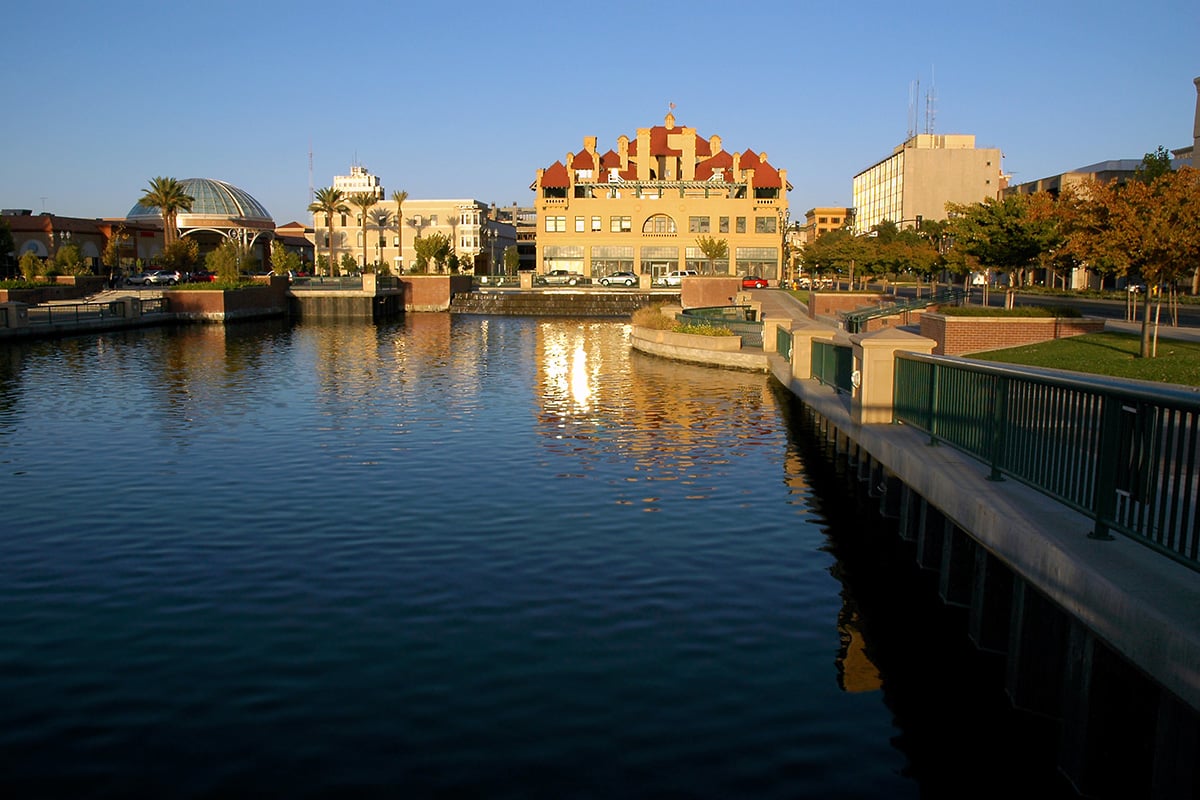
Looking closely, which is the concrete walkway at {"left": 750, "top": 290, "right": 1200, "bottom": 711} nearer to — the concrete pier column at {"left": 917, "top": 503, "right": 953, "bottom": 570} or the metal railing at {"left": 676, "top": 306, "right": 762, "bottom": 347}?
the concrete pier column at {"left": 917, "top": 503, "right": 953, "bottom": 570}

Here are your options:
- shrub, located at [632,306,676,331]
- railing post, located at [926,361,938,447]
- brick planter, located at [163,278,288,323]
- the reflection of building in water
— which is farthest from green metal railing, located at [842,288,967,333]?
brick planter, located at [163,278,288,323]

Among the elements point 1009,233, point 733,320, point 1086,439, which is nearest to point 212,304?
point 733,320

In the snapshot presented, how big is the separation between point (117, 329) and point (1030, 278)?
117848 millimetres

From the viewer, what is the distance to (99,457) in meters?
21.2

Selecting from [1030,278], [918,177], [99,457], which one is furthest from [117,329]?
[918,177]

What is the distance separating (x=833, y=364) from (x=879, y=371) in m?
7.53

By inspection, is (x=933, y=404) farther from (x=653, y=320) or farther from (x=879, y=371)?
(x=653, y=320)

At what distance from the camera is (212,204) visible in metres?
164

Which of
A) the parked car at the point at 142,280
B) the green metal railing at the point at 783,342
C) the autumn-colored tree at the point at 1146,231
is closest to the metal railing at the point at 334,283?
the parked car at the point at 142,280

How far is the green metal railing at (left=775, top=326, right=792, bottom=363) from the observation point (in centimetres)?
3447

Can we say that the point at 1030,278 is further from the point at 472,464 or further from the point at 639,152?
the point at 472,464

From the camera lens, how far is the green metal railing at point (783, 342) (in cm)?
3447

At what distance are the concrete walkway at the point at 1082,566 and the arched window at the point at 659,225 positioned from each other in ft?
334

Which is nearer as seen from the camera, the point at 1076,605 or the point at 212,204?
the point at 1076,605
